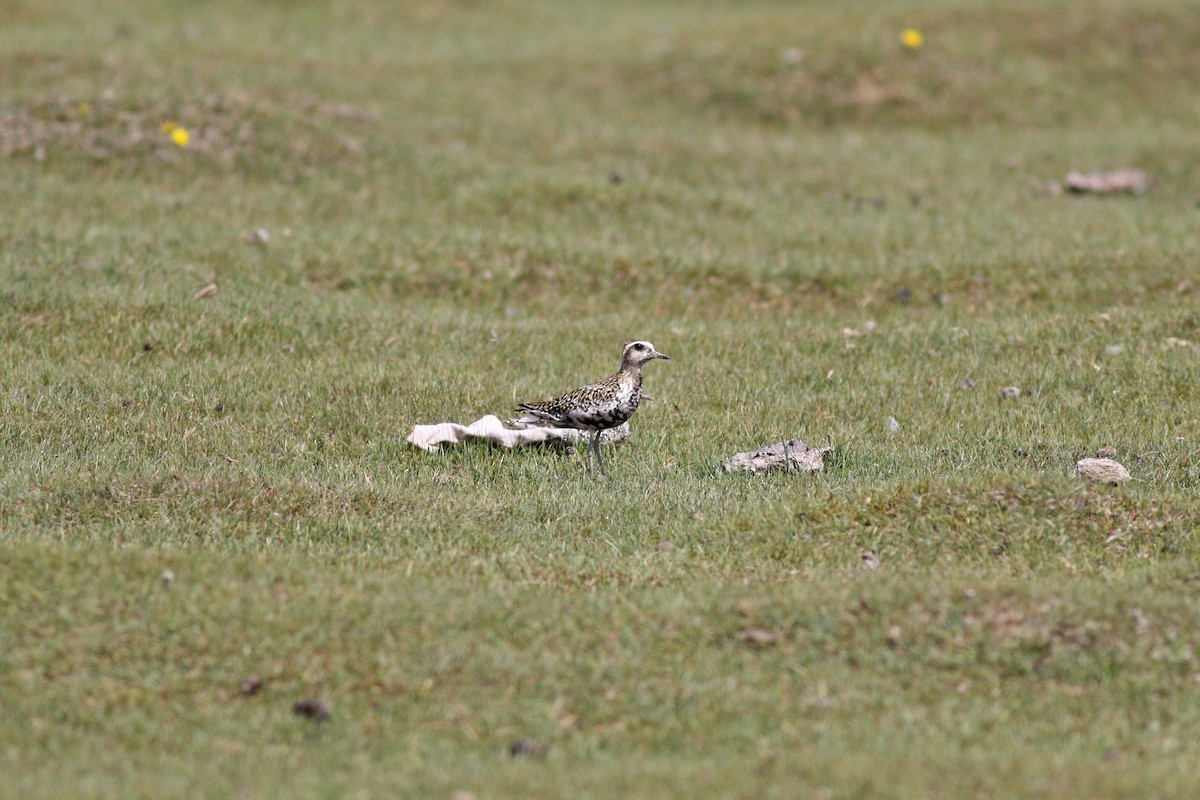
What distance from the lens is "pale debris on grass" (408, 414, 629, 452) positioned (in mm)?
10945

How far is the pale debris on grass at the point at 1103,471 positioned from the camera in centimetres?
1012

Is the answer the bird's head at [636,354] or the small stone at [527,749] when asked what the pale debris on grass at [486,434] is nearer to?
the bird's head at [636,354]

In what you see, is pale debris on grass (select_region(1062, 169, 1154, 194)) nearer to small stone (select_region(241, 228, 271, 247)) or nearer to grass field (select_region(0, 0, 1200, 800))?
grass field (select_region(0, 0, 1200, 800))

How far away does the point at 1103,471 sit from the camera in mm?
10180

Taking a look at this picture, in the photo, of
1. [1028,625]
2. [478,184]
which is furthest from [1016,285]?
[1028,625]

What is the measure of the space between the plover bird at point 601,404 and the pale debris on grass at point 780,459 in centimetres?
96

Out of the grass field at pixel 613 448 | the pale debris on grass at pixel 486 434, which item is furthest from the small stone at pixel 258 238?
the pale debris on grass at pixel 486 434

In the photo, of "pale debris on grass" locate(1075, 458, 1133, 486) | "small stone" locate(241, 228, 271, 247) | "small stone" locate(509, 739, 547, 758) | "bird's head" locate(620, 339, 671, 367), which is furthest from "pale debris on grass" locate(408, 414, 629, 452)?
"small stone" locate(241, 228, 271, 247)

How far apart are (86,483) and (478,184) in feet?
32.3

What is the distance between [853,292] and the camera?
1574 centimetres

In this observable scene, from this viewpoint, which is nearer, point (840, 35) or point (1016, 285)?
point (1016, 285)

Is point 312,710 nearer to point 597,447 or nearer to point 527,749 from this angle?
point 527,749

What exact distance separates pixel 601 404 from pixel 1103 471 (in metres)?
3.79

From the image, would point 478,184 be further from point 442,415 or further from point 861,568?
point 861,568
